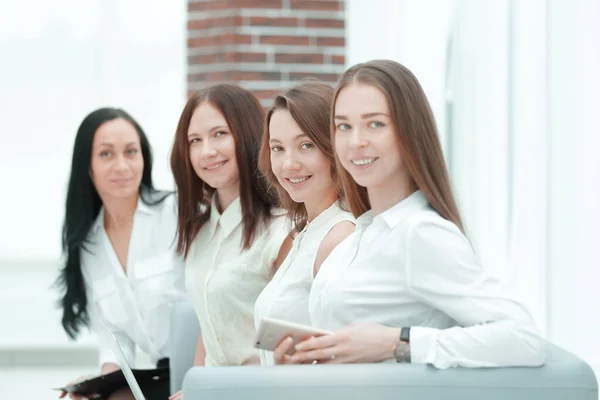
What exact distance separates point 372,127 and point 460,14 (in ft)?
6.63

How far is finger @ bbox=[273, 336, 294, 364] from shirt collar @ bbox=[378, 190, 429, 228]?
304mm

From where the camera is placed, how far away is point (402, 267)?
5.73 ft

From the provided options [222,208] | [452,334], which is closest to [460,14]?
[222,208]

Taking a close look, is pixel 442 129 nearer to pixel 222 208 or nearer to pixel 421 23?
pixel 421 23

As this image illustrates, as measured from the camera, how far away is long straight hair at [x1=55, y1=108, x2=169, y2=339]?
3314 mm

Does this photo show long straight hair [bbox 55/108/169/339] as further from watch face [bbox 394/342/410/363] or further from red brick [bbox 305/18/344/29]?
red brick [bbox 305/18/344/29]

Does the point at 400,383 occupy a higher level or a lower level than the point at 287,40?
lower

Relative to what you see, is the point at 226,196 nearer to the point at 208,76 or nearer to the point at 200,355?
the point at 200,355

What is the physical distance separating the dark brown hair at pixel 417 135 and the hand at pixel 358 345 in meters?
0.26

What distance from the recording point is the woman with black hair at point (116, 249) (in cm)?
329

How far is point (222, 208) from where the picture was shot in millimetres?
2850

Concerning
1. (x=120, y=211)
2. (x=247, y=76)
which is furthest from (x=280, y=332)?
(x=247, y=76)

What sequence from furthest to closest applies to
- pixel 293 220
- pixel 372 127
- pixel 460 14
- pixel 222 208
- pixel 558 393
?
pixel 460 14 < pixel 222 208 < pixel 293 220 < pixel 372 127 < pixel 558 393

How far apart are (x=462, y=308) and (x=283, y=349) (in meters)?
0.37
